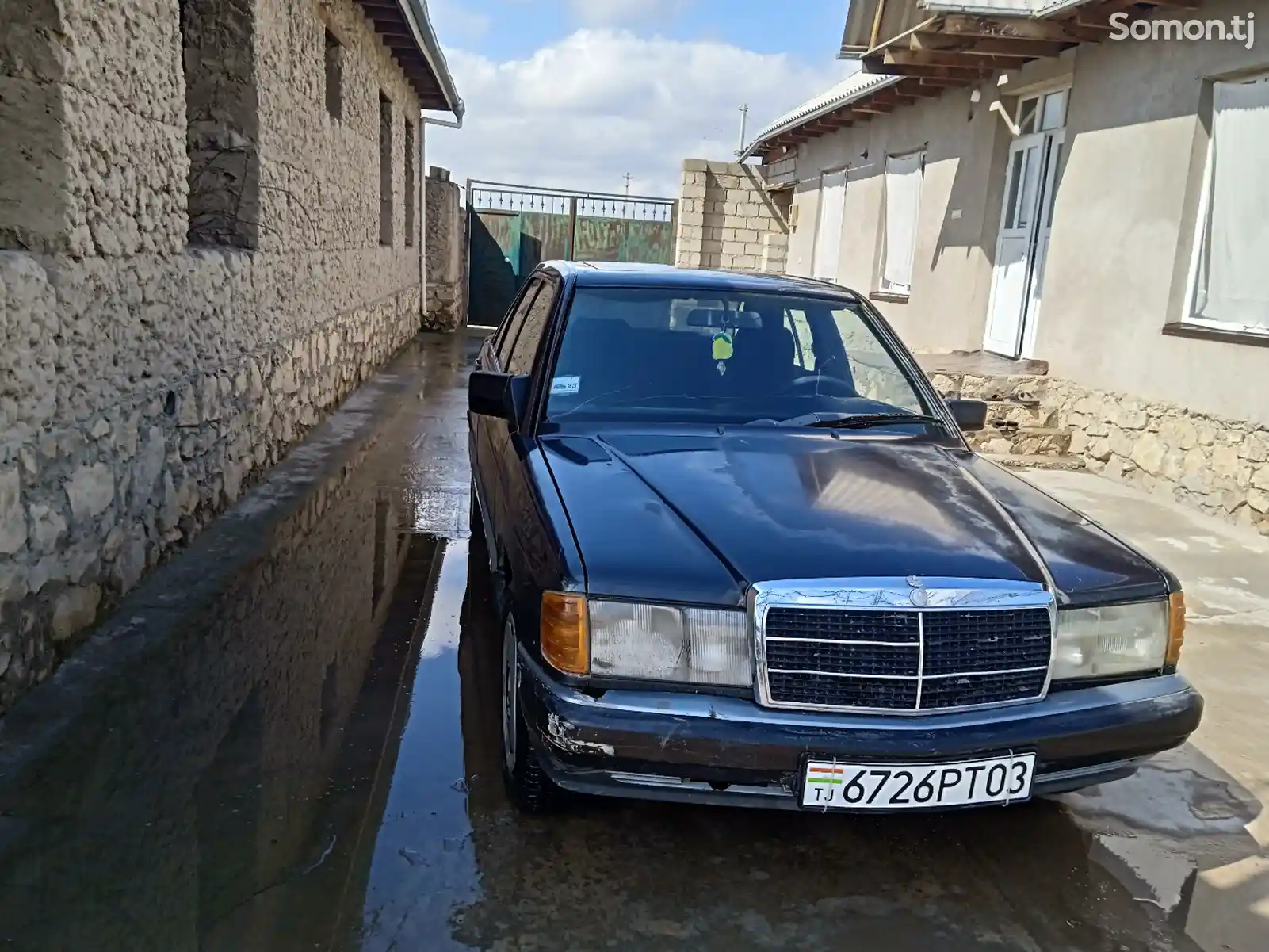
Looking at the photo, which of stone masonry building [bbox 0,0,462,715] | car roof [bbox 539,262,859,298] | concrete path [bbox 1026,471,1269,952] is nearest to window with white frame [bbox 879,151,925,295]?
stone masonry building [bbox 0,0,462,715]

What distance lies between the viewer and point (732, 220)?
58.0 feet

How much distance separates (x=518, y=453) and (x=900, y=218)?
10.3 m

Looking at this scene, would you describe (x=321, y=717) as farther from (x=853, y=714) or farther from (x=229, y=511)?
(x=229, y=511)

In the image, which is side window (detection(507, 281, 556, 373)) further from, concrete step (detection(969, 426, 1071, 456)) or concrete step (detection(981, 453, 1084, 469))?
concrete step (detection(969, 426, 1071, 456))

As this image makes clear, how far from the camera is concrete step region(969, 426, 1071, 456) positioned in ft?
28.0

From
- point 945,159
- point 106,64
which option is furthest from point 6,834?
point 945,159

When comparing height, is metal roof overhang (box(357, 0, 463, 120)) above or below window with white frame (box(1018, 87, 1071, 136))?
above

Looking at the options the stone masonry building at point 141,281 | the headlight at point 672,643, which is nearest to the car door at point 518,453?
the headlight at point 672,643

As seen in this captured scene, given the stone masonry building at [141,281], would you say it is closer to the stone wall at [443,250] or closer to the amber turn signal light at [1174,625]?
the amber turn signal light at [1174,625]

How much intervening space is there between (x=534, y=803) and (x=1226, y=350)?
19.7ft

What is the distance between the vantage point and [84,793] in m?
2.85

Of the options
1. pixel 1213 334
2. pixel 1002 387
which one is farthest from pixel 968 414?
pixel 1002 387

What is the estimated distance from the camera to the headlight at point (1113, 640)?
101 inches

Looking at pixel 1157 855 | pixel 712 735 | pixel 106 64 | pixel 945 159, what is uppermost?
pixel 945 159
